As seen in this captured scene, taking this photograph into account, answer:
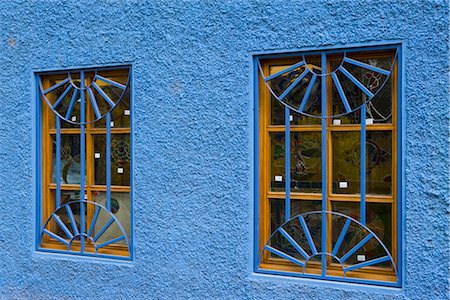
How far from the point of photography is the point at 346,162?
4594 millimetres

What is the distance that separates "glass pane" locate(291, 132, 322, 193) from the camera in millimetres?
4664

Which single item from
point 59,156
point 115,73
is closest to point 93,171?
point 59,156

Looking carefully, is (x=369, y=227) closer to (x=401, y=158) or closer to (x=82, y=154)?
(x=401, y=158)

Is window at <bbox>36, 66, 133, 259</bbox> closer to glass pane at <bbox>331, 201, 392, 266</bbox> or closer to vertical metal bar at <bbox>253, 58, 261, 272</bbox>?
vertical metal bar at <bbox>253, 58, 261, 272</bbox>

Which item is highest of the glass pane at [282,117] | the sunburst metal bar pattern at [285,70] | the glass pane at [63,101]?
the sunburst metal bar pattern at [285,70]

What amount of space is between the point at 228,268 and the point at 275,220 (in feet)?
1.90

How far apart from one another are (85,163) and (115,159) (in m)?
0.35

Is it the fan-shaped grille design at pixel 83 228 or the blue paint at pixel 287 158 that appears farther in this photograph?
the fan-shaped grille design at pixel 83 228

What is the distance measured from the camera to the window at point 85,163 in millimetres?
5398

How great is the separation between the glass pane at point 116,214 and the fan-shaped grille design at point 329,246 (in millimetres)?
1421

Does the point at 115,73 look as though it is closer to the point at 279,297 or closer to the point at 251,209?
the point at 251,209

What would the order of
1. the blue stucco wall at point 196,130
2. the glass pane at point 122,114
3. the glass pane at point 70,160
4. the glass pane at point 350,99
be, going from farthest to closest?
the glass pane at point 70,160 → the glass pane at point 122,114 → the glass pane at point 350,99 → the blue stucco wall at point 196,130

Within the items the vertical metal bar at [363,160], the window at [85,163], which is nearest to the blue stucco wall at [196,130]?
the window at [85,163]

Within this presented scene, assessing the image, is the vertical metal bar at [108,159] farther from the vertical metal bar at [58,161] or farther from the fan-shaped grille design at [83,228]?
the vertical metal bar at [58,161]
